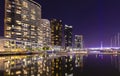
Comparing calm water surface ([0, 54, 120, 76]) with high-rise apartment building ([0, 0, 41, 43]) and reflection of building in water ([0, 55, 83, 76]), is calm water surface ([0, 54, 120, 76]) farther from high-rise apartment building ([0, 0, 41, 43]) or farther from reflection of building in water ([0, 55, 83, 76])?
high-rise apartment building ([0, 0, 41, 43])

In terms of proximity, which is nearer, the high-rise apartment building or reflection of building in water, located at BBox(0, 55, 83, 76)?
reflection of building in water, located at BBox(0, 55, 83, 76)

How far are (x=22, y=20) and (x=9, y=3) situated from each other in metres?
20.2

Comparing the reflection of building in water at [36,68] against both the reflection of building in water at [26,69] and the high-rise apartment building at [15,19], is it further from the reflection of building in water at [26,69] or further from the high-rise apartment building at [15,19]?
the high-rise apartment building at [15,19]

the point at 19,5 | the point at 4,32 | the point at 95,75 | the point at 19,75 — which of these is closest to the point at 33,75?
the point at 19,75

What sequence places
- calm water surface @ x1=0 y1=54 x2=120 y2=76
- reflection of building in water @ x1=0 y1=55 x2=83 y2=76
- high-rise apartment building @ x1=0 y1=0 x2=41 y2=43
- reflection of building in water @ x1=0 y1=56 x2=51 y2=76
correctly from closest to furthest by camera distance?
reflection of building in water @ x1=0 y1=56 x2=51 y2=76, reflection of building in water @ x1=0 y1=55 x2=83 y2=76, calm water surface @ x1=0 y1=54 x2=120 y2=76, high-rise apartment building @ x1=0 y1=0 x2=41 y2=43

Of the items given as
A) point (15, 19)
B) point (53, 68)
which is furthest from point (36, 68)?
point (15, 19)

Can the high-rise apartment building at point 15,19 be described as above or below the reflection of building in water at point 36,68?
above

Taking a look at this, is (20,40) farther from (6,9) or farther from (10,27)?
(6,9)

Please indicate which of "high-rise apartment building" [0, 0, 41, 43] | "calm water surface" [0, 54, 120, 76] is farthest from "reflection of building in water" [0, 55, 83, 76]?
"high-rise apartment building" [0, 0, 41, 43]

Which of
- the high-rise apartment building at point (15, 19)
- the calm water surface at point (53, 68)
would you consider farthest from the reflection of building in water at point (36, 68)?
the high-rise apartment building at point (15, 19)

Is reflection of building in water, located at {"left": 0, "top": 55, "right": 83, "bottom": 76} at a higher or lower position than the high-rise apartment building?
lower

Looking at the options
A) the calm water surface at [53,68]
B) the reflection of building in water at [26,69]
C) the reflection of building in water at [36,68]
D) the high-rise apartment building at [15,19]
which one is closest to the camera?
the reflection of building in water at [26,69]

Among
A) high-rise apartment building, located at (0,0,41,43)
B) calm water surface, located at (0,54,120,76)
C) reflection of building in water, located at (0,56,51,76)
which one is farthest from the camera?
high-rise apartment building, located at (0,0,41,43)

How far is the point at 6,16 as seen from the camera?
17288cm
